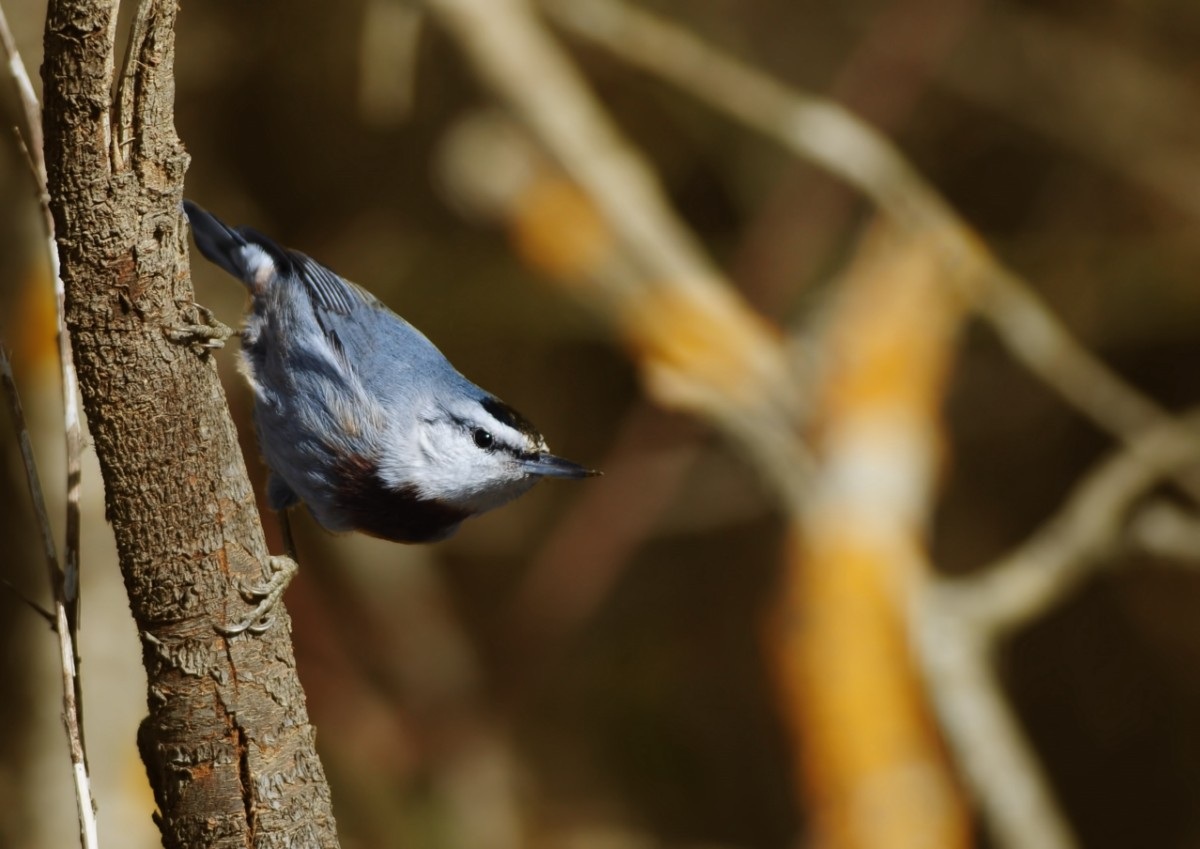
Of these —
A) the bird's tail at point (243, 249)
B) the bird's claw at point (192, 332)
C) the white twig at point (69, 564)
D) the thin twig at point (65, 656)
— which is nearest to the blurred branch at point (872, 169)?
the bird's tail at point (243, 249)

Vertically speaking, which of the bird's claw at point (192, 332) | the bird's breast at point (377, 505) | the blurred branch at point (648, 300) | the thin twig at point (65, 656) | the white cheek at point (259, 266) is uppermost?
the blurred branch at point (648, 300)

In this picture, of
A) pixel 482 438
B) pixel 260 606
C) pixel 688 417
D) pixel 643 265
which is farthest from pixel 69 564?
pixel 688 417

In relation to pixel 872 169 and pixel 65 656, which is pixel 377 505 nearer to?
pixel 65 656

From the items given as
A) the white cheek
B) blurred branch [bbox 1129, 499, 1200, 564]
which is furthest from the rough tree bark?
blurred branch [bbox 1129, 499, 1200, 564]

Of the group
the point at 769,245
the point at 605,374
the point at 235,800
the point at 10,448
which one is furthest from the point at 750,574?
the point at 235,800

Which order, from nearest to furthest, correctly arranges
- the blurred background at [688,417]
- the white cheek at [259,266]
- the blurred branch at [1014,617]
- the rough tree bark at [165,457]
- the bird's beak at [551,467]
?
the rough tree bark at [165,457]
the bird's beak at [551,467]
the white cheek at [259,266]
the blurred branch at [1014,617]
the blurred background at [688,417]

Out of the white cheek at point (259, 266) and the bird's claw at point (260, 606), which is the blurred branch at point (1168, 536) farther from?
the bird's claw at point (260, 606)

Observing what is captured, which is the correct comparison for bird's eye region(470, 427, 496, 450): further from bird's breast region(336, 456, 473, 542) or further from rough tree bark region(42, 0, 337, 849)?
rough tree bark region(42, 0, 337, 849)

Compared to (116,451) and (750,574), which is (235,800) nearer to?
(116,451)
